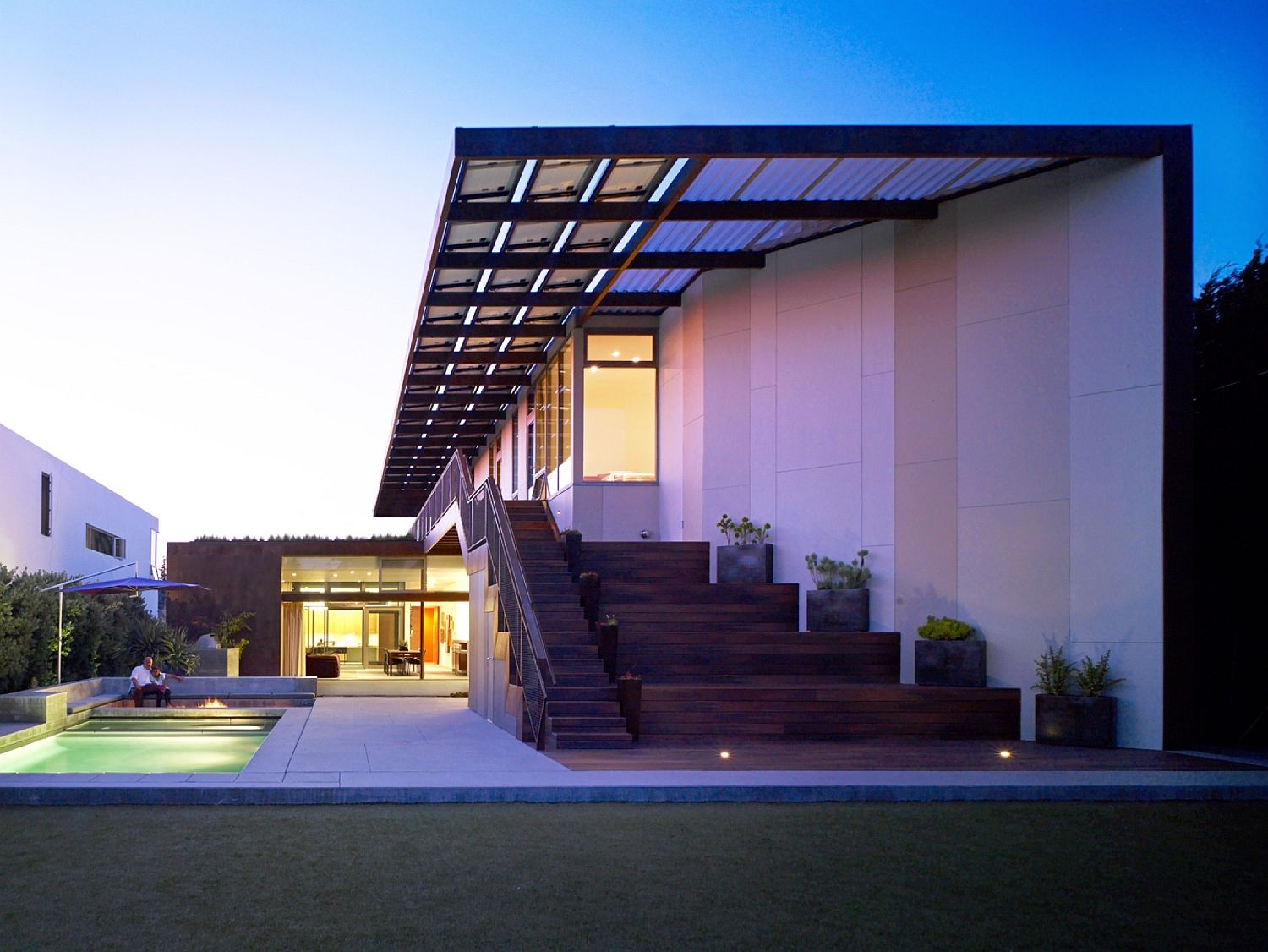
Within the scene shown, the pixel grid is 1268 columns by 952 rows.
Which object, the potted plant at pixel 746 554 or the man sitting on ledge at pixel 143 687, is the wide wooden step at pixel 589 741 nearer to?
the potted plant at pixel 746 554

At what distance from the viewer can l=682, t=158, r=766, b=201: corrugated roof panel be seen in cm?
1238

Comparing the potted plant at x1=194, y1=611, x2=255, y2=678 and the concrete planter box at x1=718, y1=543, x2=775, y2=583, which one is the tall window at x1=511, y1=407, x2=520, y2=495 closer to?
the potted plant at x1=194, y1=611, x2=255, y2=678

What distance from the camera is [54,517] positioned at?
34969 millimetres

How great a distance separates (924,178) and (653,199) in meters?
Answer: 2.85

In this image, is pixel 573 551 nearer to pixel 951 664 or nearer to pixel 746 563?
pixel 746 563

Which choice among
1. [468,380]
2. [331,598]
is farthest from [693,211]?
[331,598]

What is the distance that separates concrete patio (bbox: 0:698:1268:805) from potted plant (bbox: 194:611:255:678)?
52.1 feet

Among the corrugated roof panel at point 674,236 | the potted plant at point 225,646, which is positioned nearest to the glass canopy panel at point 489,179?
the corrugated roof panel at point 674,236

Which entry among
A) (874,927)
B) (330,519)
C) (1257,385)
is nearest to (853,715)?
(1257,385)

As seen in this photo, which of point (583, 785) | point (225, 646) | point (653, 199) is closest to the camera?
point (583, 785)

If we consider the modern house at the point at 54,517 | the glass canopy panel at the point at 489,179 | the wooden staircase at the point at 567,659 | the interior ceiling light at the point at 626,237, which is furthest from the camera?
the modern house at the point at 54,517

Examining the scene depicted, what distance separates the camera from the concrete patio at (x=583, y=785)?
8172 millimetres

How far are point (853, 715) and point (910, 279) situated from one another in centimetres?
506

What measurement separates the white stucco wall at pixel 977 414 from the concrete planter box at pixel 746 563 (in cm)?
20
